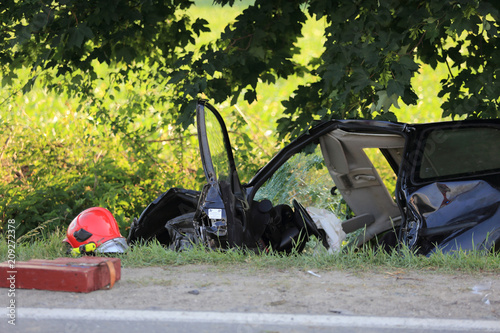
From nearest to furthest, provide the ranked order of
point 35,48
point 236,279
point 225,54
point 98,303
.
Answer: point 98,303 < point 236,279 < point 225,54 < point 35,48

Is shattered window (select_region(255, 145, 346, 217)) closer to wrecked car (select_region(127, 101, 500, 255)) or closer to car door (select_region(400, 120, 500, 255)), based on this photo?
wrecked car (select_region(127, 101, 500, 255))

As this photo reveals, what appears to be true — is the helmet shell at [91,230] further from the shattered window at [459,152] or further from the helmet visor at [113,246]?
the shattered window at [459,152]

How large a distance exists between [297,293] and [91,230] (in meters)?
2.25

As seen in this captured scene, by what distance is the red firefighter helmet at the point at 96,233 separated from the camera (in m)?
5.57

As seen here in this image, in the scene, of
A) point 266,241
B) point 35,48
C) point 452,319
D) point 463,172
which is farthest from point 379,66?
point 35,48

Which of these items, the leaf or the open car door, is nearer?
the open car door

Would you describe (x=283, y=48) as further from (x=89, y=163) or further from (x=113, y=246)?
(x=113, y=246)

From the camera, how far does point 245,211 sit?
5.19 meters

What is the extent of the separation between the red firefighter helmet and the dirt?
2.64 feet

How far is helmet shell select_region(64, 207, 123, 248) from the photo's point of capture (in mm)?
5648

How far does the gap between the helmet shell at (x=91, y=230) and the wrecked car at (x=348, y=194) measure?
0.35 meters

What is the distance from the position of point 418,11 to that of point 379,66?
0.75m

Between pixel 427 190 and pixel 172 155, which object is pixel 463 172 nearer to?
pixel 427 190

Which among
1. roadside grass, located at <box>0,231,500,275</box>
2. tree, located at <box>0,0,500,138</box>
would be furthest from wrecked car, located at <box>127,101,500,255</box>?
tree, located at <box>0,0,500,138</box>
